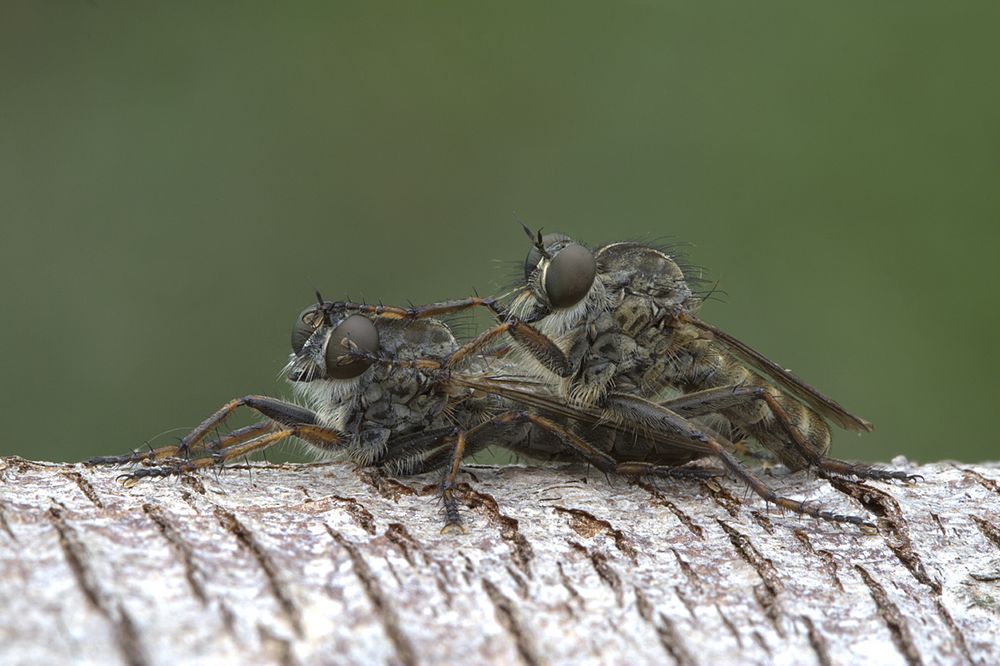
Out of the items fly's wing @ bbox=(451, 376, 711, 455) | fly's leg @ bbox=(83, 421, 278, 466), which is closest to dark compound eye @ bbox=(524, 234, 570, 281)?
fly's wing @ bbox=(451, 376, 711, 455)

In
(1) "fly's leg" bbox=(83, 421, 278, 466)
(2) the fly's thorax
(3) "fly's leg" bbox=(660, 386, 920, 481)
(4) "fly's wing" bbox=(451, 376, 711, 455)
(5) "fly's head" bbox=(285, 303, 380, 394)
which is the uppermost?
(2) the fly's thorax

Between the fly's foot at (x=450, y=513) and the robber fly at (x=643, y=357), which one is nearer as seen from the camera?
the fly's foot at (x=450, y=513)

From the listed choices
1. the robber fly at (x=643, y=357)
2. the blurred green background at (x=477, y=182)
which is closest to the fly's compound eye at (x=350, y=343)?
the robber fly at (x=643, y=357)

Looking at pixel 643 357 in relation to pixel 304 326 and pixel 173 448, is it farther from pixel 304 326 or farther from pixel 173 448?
pixel 173 448

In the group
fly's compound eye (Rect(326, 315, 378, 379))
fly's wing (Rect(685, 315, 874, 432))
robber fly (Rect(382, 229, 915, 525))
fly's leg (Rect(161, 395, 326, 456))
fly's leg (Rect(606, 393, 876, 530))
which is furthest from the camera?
fly's wing (Rect(685, 315, 874, 432))

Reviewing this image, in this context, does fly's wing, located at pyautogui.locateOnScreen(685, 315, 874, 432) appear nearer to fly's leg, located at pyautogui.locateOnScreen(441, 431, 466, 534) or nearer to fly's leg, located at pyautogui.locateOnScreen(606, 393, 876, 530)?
fly's leg, located at pyautogui.locateOnScreen(606, 393, 876, 530)

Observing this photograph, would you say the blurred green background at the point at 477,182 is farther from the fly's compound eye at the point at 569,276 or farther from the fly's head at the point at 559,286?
the fly's compound eye at the point at 569,276

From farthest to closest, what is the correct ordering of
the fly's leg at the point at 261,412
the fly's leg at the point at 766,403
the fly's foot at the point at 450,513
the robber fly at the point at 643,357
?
1. the robber fly at the point at 643,357
2. the fly's leg at the point at 766,403
3. the fly's leg at the point at 261,412
4. the fly's foot at the point at 450,513
